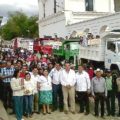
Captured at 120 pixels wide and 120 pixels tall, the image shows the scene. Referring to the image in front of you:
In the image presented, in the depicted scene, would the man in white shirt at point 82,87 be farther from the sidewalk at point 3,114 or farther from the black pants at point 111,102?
the sidewalk at point 3,114

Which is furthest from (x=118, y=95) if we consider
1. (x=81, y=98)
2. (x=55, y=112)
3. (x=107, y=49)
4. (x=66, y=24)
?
(x=66, y=24)

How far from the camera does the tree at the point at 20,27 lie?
10193 centimetres

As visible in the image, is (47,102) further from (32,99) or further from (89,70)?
(89,70)

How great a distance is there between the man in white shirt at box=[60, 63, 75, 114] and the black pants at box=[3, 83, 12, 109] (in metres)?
2.02

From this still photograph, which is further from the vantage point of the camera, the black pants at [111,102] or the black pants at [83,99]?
the black pants at [83,99]

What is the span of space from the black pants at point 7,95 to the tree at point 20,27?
8382cm

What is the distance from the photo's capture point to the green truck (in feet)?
99.0

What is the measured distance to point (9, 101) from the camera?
16625 millimetres

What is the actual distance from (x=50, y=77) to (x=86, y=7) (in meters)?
41.3

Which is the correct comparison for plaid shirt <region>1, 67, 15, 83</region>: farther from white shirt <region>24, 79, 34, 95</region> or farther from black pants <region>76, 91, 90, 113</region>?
black pants <region>76, 91, 90, 113</region>

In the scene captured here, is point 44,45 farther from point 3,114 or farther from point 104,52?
point 3,114

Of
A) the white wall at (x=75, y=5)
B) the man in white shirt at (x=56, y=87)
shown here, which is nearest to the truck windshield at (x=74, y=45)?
the man in white shirt at (x=56, y=87)

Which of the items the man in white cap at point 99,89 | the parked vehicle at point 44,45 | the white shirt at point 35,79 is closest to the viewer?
the man in white cap at point 99,89

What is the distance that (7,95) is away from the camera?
54.0 ft
